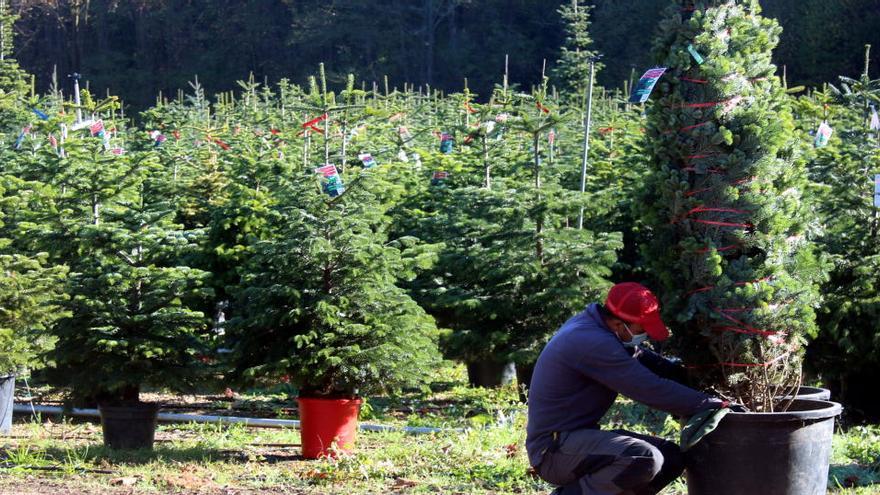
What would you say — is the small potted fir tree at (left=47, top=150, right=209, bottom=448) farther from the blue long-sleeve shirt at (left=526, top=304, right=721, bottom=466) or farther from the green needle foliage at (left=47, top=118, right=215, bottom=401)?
the blue long-sleeve shirt at (left=526, top=304, right=721, bottom=466)

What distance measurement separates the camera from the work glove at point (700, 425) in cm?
486

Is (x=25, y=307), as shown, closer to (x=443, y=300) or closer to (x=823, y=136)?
(x=443, y=300)

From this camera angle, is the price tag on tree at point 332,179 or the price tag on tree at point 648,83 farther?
the price tag on tree at point 332,179

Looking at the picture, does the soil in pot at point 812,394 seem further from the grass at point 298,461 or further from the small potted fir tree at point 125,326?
the small potted fir tree at point 125,326

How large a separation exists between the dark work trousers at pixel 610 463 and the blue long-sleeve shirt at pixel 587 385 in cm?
9

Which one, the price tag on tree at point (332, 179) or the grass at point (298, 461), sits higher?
the price tag on tree at point (332, 179)

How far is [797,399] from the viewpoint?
5.54 meters

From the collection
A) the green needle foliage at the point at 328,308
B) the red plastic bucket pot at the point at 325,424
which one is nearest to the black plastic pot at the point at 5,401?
the green needle foliage at the point at 328,308

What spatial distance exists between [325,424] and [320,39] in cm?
4149

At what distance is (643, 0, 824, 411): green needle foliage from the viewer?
5.39 m

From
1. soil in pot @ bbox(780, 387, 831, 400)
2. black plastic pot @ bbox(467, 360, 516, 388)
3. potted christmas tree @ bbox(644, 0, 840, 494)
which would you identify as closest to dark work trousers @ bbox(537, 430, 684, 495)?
potted christmas tree @ bbox(644, 0, 840, 494)

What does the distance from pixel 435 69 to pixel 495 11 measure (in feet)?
12.0

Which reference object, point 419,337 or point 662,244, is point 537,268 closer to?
point 419,337

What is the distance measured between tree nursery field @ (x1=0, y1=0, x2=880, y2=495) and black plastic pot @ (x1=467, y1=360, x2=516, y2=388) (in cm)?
6
